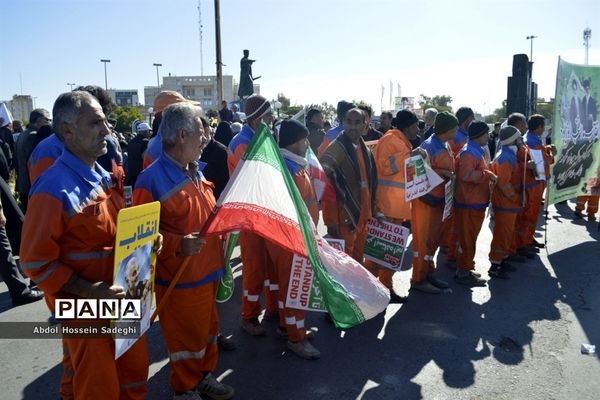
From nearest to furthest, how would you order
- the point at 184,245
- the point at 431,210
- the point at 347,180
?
1. the point at 184,245
2. the point at 347,180
3. the point at 431,210

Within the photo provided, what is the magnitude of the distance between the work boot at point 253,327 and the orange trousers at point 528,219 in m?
4.45

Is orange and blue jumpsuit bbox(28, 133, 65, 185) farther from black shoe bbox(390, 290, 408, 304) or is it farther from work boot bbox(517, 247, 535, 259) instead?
work boot bbox(517, 247, 535, 259)

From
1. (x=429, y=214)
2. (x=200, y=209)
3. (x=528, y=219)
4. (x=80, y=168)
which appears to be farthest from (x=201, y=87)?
(x=80, y=168)

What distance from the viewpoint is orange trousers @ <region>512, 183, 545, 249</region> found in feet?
22.6

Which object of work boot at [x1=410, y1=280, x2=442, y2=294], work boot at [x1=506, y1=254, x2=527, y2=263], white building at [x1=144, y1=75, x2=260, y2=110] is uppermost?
white building at [x1=144, y1=75, x2=260, y2=110]

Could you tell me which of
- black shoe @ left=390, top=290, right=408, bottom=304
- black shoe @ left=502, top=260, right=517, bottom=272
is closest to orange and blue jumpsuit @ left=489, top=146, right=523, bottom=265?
black shoe @ left=502, top=260, right=517, bottom=272

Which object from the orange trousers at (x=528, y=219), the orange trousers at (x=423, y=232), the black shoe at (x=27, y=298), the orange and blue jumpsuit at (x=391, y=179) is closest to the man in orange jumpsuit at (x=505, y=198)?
the orange trousers at (x=528, y=219)

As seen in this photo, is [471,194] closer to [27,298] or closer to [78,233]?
[78,233]

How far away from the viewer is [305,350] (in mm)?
3910

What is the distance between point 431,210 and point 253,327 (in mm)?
2528

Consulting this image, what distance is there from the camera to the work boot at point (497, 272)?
6.05m

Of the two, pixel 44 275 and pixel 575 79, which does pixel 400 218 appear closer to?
pixel 44 275

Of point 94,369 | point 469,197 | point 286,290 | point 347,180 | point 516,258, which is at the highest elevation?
point 347,180

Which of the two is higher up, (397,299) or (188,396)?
(188,396)
